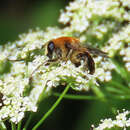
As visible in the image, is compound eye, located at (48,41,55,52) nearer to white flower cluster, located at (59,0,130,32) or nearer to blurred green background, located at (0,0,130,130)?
white flower cluster, located at (59,0,130,32)

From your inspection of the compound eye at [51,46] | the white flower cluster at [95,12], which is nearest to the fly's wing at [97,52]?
the compound eye at [51,46]

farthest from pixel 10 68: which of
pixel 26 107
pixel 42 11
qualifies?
pixel 42 11

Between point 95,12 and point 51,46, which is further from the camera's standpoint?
point 95,12

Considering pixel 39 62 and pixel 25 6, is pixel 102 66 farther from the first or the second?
pixel 25 6

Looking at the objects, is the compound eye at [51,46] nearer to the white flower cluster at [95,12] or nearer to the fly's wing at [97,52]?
the fly's wing at [97,52]

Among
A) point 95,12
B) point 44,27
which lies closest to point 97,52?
point 95,12

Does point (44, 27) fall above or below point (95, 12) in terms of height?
above

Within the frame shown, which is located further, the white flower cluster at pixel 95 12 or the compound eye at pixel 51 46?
the white flower cluster at pixel 95 12

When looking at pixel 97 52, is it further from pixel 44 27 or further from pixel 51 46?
pixel 44 27
